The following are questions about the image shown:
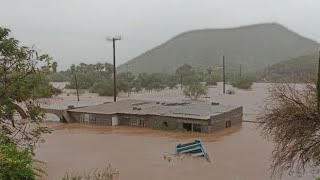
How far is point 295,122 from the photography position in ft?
45.7

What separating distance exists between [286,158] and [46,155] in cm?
1610

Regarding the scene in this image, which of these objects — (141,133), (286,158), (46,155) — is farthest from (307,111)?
(141,133)

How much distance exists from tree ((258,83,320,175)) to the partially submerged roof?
17316 mm

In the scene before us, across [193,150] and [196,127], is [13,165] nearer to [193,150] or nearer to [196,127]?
[193,150]

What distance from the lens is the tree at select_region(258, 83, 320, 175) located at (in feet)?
45.5

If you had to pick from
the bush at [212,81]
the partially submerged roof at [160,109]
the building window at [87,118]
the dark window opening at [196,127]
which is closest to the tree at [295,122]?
the partially submerged roof at [160,109]

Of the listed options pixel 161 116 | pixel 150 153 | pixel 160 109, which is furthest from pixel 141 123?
pixel 150 153

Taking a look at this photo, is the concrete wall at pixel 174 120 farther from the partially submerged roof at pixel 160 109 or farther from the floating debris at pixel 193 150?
the floating debris at pixel 193 150

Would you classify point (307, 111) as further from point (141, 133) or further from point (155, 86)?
point (155, 86)

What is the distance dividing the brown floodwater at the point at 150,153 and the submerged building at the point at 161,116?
851mm

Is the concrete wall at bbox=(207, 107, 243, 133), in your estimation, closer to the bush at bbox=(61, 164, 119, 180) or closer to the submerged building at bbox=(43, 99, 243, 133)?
the submerged building at bbox=(43, 99, 243, 133)

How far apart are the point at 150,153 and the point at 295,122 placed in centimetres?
1342

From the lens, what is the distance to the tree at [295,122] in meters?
13.9

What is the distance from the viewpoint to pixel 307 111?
1391 centimetres
